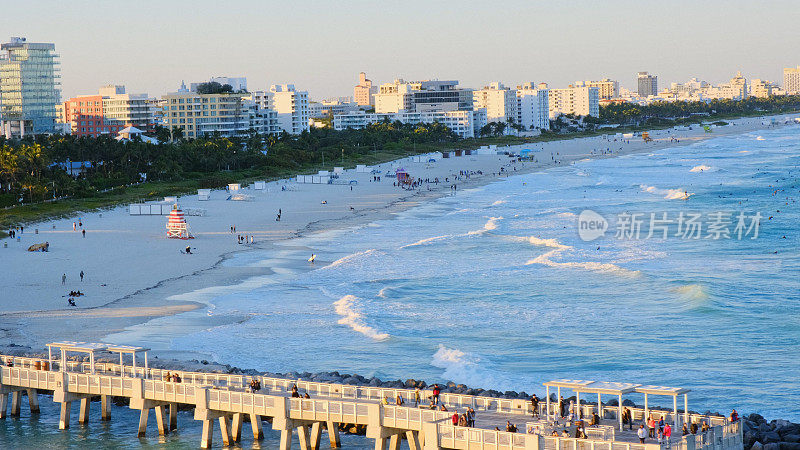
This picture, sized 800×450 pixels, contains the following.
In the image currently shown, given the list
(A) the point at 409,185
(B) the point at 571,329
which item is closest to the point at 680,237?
(B) the point at 571,329

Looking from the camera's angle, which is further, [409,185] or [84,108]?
[84,108]

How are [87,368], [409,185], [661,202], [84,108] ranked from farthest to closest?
[84,108], [409,185], [661,202], [87,368]

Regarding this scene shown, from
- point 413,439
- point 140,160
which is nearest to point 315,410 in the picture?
point 413,439

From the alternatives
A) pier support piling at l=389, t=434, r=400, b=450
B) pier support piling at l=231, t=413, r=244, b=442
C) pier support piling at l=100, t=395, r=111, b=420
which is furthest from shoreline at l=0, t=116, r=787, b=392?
pier support piling at l=389, t=434, r=400, b=450

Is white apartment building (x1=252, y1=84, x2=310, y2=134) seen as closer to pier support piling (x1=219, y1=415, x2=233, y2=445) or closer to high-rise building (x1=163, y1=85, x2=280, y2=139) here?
high-rise building (x1=163, y1=85, x2=280, y2=139)

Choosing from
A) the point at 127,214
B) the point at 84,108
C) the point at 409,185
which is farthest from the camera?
the point at 84,108

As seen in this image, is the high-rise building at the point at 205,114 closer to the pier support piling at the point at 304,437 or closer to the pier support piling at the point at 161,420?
the pier support piling at the point at 161,420

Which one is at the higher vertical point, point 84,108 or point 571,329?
point 84,108

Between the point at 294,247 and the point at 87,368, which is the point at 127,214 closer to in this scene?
the point at 294,247

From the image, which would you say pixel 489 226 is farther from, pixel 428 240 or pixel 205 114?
pixel 205 114
